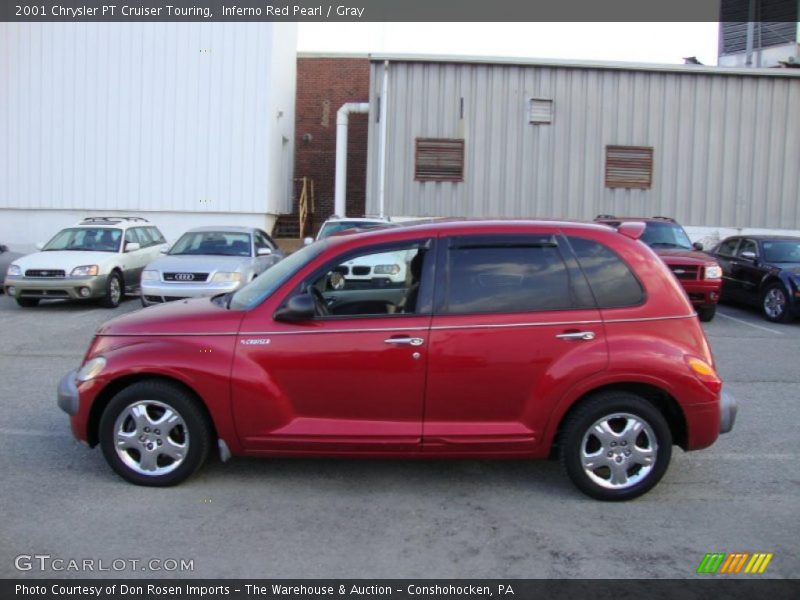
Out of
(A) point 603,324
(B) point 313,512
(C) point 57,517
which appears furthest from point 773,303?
(C) point 57,517

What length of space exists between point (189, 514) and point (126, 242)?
1120cm

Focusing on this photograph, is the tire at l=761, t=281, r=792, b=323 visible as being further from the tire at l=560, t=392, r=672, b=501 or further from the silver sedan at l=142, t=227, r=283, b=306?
the tire at l=560, t=392, r=672, b=501

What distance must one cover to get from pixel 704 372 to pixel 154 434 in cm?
347

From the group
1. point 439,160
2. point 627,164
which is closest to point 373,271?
point 439,160

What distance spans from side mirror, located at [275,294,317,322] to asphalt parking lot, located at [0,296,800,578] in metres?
1.14

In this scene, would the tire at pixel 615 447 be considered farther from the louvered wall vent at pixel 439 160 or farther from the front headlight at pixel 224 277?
the louvered wall vent at pixel 439 160

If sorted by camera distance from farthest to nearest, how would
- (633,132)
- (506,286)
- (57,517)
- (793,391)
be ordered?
(633,132), (793,391), (506,286), (57,517)

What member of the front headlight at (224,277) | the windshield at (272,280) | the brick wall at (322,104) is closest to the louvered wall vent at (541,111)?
the brick wall at (322,104)

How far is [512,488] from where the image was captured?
525 centimetres

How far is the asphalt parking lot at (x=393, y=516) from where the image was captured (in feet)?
13.6

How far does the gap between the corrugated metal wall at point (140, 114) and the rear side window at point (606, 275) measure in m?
17.8

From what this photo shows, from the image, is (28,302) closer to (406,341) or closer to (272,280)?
Answer: (272,280)
